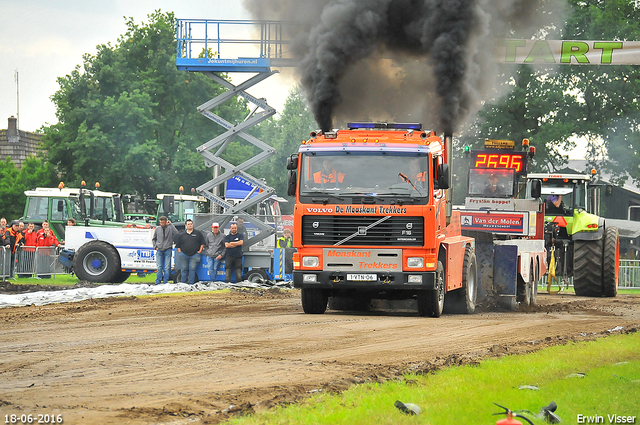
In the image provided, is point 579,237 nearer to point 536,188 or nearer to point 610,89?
point 536,188

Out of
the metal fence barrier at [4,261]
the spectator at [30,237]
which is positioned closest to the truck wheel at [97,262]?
the metal fence barrier at [4,261]

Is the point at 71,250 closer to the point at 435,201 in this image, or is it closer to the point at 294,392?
the point at 435,201

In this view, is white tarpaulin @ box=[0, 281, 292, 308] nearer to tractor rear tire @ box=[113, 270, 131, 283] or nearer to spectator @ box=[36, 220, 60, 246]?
tractor rear tire @ box=[113, 270, 131, 283]

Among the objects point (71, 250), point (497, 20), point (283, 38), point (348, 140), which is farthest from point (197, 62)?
point (348, 140)

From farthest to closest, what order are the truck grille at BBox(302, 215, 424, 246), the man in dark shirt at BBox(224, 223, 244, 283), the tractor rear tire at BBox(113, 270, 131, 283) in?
1. the tractor rear tire at BBox(113, 270, 131, 283)
2. the man in dark shirt at BBox(224, 223, 244, 283)
3. the truck grille at BBox(302, 215, 424, 246)

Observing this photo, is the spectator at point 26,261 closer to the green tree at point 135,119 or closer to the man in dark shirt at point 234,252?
the man in dark shirt at point 234,252

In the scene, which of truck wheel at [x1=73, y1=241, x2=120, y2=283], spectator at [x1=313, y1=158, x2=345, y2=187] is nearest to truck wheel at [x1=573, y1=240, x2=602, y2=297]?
spectator at [x1=313, y1=158, x2=345, y2=187]

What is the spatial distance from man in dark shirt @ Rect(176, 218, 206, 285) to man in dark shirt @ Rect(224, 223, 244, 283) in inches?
28.5

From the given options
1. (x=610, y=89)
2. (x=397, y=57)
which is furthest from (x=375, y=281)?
(x=610, y=89)

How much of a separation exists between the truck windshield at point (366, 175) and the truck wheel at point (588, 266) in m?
9.59

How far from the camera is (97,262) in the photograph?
2536 centimetres

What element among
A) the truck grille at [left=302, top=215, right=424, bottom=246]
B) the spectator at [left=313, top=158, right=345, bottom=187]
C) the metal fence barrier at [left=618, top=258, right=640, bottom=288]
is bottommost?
the metal fence barrier at [left=618, top=258, right=640, bottom=288]

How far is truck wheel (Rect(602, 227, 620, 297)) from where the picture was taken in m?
22.3

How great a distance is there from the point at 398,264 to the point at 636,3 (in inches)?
1359
